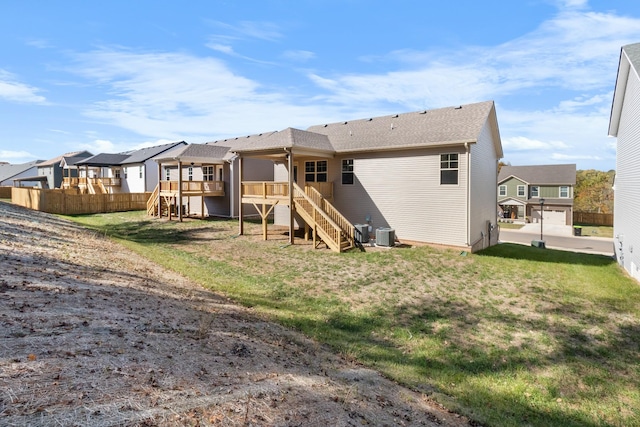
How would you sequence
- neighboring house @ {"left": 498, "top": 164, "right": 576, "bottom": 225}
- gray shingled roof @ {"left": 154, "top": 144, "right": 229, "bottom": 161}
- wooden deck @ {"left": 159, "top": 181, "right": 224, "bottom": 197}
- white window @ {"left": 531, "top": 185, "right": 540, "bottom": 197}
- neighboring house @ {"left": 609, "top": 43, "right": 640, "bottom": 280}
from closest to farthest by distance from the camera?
neighboring house @ {"left": 609, "top": 43, "right": 640, "bottom": 280}, gray shingled roof @ {"left": 154, "top": 144, "right": 229, "bottom": 161}, wooden deck @ {"left": 159, "top": 181, "right": 224, "bottom": 197}, neighboring house @ {"left": 498, "top": 164, "right": 576, "bottom": 225}, white window @ {"left": 531, "top": 185, "right": 540, "bottom": 197}

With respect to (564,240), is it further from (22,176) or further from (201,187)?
(22,176)

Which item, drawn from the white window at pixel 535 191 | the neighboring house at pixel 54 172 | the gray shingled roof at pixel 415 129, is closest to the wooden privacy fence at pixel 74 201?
the gray shingled roof at pixel 415 129

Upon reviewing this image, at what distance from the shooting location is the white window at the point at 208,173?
2658 centimetres

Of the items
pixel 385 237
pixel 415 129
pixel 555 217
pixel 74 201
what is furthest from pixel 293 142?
pixel 555 217

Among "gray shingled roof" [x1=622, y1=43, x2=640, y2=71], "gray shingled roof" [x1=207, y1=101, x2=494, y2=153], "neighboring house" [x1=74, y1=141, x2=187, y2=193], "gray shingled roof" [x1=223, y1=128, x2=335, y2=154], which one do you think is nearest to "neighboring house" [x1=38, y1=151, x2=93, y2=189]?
"neighboring house" [x1=74, y1=141, x2=187, y2=193]

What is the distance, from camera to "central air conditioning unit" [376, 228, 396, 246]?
611 inches

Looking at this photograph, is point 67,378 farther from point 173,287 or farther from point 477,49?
point 477,49

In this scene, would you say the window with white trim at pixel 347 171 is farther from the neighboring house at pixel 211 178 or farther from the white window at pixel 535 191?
the white window at pixel 535 191

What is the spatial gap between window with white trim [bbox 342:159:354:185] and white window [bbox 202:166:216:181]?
40.8 ft

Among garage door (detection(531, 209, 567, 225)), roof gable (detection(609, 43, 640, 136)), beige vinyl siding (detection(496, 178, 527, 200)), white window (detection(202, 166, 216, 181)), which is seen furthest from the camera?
beige vinyl siding (detection(496, 178, 527, 200))

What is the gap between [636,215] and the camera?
39.7 ft

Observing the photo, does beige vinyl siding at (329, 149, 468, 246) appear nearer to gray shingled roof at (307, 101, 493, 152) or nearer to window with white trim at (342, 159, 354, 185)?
window with white trim at (342, 159, 354, 185)

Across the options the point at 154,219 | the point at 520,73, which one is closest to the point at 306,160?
the point at 520,73

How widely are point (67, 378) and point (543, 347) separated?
7.91 m
